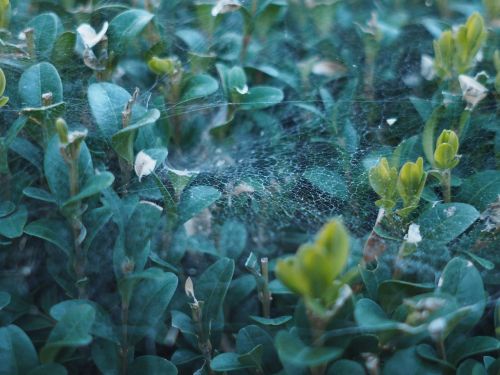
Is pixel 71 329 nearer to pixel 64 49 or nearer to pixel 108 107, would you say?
pixel 108 107

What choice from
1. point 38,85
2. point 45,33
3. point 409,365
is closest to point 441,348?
point 409,365

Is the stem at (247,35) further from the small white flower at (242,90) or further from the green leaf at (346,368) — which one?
the green leaf at (346,368)

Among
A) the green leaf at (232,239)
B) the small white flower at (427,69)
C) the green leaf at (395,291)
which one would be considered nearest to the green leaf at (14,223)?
the green leaf at (232,239)

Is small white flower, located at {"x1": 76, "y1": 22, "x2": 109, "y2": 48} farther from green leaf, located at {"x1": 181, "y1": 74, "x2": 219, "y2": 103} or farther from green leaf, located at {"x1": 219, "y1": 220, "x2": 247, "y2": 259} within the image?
green leaf, located at {"x1": 219, "y1": 220, "x2": 247, "y2": 259}

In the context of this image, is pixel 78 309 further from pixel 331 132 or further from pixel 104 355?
pixel 331 132

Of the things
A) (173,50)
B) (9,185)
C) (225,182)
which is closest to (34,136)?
(9,185)
